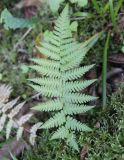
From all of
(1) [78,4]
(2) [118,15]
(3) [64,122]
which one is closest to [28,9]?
(1) [78,4]

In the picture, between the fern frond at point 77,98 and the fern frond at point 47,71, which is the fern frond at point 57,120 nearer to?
the fern frond at point 77,98

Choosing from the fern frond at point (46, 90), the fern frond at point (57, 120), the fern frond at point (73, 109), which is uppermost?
the fern frond at point (46, 90)

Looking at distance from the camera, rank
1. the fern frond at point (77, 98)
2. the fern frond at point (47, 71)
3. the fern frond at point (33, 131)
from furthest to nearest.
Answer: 1. the fern frond at point (33, 131)
2. the fern frond at point (47, 71)
3. the fern frond at point (77, 98)

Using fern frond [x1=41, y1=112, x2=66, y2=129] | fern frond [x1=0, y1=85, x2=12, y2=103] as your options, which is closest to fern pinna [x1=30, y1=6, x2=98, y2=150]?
fern frond [x1=41, y1=112, x2=66, y2=129]

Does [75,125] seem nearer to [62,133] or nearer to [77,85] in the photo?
[62,133]

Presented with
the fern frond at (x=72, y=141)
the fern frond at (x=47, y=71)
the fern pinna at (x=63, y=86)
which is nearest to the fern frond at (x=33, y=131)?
the fern pinna at (x=63, y=86)

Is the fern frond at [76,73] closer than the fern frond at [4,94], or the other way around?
the fern frond at [76,73]

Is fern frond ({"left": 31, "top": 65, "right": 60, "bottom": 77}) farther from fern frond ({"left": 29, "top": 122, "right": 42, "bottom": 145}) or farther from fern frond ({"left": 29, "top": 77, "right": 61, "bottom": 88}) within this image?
fern frond ({"left": 29, "top": 122, "right": 42, "bottom": 145})

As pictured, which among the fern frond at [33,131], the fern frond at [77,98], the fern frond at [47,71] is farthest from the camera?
the fern frond at [33,131]

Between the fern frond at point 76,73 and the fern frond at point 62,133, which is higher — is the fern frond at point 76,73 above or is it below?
above

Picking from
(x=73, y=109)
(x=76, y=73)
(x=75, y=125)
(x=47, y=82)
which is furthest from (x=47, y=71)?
(x=75, y=125)
